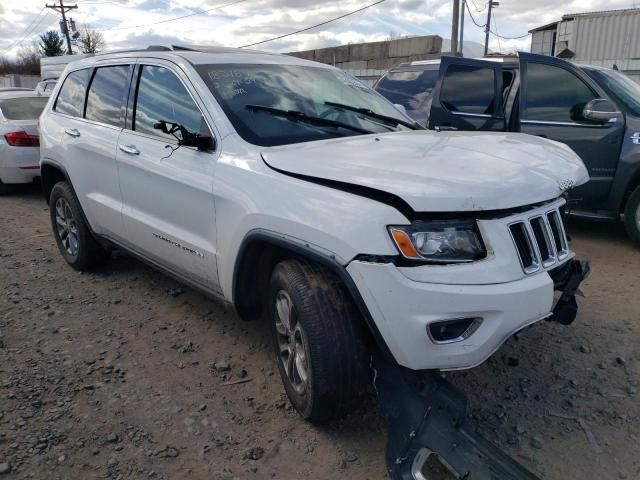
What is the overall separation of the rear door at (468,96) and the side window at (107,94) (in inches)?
137

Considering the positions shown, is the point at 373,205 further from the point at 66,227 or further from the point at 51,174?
the point at 51,174

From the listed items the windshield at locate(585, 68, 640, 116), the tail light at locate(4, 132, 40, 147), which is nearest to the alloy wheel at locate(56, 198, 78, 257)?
the tail light at locate(4, 132, 40, 147)

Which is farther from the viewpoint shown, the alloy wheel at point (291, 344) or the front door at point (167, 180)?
the front door at point (167, 180)

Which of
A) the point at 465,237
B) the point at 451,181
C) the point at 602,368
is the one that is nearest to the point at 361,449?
the point at 465,237

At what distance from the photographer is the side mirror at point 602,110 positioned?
5.46 metres

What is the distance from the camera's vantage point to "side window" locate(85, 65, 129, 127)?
→ 415cm

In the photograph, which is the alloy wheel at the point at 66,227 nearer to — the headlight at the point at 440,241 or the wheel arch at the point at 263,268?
the wheel arch at the point at 263,268

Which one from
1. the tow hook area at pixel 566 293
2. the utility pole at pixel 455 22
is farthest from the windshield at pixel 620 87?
the utility pole at pixel 455 22

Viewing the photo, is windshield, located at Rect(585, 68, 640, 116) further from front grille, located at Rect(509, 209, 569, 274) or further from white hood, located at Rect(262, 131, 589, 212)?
front grille, located at Rect(509, 209, 569, 274)

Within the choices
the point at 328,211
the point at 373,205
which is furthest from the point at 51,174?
the point at 373,205

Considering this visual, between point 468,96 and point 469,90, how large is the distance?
71 millimetres

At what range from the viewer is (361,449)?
2.76 meters

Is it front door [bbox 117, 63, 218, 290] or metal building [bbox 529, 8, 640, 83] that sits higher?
metal building [bbox 529, 8, 640, 83]

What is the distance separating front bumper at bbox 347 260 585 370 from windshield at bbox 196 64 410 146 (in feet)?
3.74
